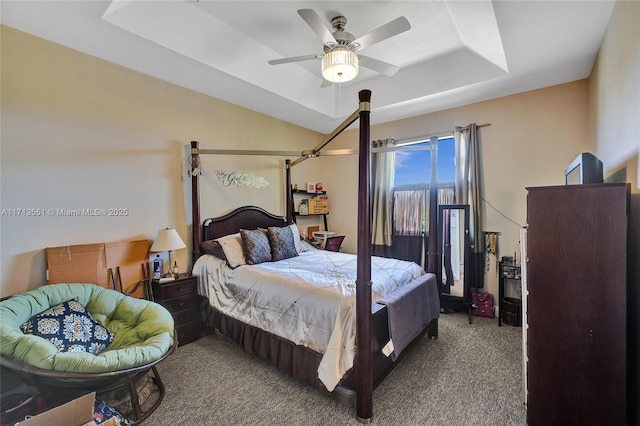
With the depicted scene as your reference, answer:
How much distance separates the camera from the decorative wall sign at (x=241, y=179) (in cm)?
356

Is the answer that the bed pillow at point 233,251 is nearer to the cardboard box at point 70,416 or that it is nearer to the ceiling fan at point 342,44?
the cardboard box at point 70,416

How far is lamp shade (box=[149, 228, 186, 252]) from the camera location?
270cm

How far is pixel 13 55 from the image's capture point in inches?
83.4

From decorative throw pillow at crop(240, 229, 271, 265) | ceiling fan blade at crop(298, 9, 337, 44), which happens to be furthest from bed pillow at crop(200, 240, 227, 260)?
ceiling fan blade at crop(298, 9, 337, 44)

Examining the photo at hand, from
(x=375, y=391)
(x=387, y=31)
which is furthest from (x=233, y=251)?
(x=387, y=31)

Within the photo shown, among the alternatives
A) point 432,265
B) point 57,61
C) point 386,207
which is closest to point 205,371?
point 432,265

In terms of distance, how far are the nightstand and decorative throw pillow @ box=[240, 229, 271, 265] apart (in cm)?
62

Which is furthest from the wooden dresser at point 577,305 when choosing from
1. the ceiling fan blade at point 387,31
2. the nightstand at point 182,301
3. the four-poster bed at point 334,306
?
the nightstand at point 182,301

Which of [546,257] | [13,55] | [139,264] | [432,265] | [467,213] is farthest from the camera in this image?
[467,213]

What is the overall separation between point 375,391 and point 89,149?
3236 mm

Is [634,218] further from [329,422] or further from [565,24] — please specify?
[329,422]

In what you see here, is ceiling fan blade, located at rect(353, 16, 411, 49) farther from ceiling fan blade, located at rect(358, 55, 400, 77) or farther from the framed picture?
the framed picture

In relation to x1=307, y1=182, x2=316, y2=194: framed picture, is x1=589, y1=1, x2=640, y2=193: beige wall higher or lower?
higher

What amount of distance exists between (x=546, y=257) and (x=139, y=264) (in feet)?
11.2
